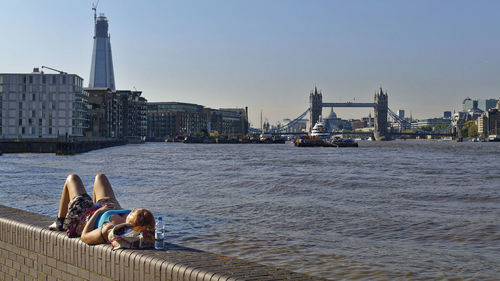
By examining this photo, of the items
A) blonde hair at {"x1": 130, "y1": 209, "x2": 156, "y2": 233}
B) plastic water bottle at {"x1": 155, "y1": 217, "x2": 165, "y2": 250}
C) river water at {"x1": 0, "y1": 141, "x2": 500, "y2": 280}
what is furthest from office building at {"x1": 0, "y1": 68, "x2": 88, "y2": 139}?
plastic water bottle at {"x1": 155, "y1": 217, "x2": 165, "y2": 250}

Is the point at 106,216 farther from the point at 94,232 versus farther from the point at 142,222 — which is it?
the point at 142,222

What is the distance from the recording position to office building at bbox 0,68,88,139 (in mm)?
118062

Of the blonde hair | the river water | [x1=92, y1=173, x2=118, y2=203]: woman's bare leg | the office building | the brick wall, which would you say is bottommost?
the river water

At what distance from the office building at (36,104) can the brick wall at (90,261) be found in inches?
4550

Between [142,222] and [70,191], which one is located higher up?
[70,191]

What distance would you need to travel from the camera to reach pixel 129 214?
291 inches

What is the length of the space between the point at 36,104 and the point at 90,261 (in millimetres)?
119852

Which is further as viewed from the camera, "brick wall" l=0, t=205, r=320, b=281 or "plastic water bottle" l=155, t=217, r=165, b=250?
"plastic water bottle" l=155, t=217, r=165, b=250

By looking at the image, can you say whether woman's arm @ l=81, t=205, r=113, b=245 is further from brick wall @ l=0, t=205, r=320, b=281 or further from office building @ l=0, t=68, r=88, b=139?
office building @ l=0, t=68, r=88, b=139

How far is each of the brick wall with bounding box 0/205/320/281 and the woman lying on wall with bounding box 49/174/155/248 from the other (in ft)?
0.48

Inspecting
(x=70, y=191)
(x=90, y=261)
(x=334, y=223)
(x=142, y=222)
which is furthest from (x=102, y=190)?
(x=334, y=223)

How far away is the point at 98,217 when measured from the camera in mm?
7789

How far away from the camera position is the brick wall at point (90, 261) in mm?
6145

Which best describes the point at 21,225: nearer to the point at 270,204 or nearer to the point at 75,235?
the point at 75,235
